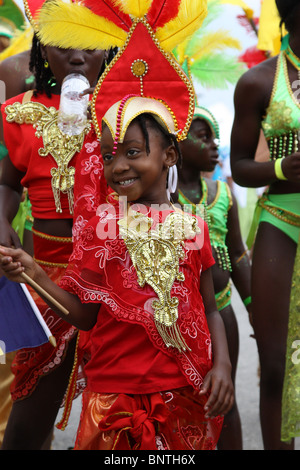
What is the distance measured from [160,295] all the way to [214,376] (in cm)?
37

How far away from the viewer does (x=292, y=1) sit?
3.96 metres

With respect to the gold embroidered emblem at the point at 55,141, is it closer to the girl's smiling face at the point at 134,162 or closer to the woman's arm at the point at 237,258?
the girl's smiling face at the point at 134,162

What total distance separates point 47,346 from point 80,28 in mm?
1446

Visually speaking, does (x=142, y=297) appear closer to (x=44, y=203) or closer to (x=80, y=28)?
(x=44, y=203)

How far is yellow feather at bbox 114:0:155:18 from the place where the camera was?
311 cm

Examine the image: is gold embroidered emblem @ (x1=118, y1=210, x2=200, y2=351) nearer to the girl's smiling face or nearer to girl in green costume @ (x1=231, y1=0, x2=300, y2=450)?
the girl's smiling face

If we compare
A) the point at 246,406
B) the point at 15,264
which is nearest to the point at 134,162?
the point at 15,264

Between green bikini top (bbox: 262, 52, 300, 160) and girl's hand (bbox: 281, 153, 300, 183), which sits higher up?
green bikini top (bbox: 262, 52, 300, 160)

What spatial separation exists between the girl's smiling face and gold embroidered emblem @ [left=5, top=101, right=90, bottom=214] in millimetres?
612

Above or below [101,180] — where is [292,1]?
above

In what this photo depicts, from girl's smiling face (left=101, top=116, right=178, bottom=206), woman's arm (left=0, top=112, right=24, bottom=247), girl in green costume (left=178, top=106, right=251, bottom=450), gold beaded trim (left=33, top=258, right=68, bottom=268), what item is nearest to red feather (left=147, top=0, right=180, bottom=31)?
girl's smiling face (left=101, top=116, right=178, bottom=206)

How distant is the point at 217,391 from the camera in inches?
115
